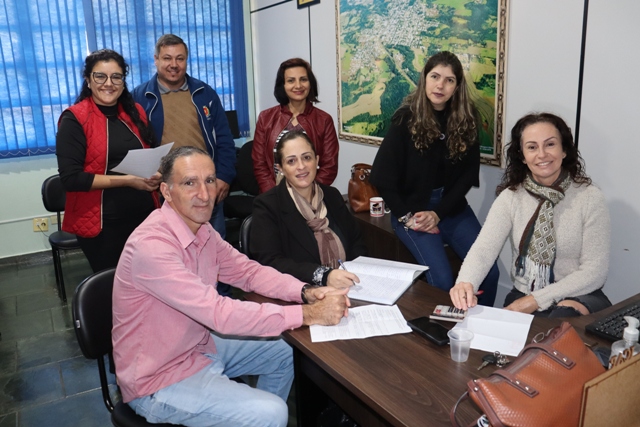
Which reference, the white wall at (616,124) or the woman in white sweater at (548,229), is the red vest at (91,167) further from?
the white wall at (616,124)

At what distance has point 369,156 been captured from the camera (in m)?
4.21

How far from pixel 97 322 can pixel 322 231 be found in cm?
100

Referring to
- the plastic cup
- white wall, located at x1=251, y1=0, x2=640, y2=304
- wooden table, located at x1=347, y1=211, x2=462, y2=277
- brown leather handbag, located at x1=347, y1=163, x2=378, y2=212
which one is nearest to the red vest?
wooden table, located at x1=347, y1=211, x2=462, y2=277

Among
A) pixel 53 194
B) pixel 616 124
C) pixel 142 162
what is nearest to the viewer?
pixel 616 124

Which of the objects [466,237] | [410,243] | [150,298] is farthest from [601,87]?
[150,298]

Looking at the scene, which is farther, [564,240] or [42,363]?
[42,363]

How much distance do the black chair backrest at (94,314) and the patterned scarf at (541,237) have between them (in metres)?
1.64

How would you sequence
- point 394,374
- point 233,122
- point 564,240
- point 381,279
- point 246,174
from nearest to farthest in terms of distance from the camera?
point 394,374 < point 381,279 < point 564,240 < point 246,174 < point 233,122

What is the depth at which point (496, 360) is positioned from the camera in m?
1.42

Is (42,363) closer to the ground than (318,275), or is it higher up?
closer to the ground

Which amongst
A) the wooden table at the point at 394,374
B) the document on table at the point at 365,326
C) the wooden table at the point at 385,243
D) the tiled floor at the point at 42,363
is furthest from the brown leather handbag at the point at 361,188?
the document on table at the point at 365,326

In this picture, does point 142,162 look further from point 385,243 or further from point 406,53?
point 406,53

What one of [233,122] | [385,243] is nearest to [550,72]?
[385,243]

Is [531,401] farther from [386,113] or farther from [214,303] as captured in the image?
[386,113]
